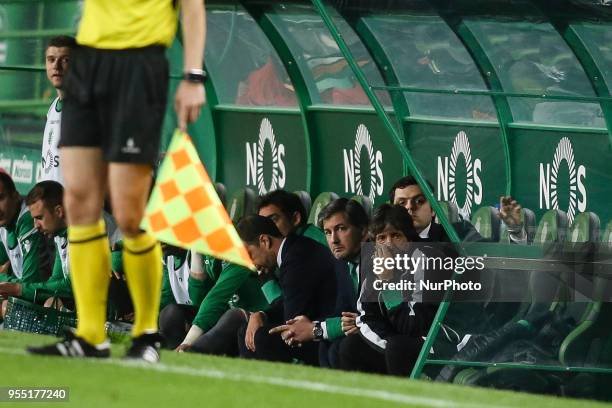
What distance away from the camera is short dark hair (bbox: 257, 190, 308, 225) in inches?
409

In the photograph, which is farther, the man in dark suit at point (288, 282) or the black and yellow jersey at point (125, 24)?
the man in dark suit at point (288, 282)

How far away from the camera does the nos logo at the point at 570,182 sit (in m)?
9.12

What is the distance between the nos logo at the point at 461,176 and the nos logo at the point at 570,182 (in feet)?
1.12

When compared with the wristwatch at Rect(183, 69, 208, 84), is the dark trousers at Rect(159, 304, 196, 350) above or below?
below

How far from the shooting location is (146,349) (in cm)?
666

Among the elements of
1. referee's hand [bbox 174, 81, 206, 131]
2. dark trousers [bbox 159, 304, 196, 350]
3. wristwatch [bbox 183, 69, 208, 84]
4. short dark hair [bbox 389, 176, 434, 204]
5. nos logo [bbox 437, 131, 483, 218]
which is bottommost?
dark trousers [bbox 159, 304, 196, 350]

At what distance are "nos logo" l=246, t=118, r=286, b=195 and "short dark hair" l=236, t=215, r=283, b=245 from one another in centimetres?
127

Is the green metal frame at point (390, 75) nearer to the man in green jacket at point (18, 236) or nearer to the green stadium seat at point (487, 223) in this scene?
the green stadium seat at point (487, 223)

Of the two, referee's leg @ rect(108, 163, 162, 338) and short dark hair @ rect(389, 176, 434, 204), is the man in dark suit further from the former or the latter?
referee's leg @ rect(108, 163, 162, 338)

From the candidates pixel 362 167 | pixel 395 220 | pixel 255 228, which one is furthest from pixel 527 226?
pixel 362 167

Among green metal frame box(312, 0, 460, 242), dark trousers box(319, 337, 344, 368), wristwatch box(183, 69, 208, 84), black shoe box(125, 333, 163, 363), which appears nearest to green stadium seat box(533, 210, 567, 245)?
green metal frame box(312, 0, 460, 242)

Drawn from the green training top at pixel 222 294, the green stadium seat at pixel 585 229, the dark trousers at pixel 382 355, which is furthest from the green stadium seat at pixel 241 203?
the green stadium seat at pixel 585 229

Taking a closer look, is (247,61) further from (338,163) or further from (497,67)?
(497,67)

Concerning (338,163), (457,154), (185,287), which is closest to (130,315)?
(185,287)
